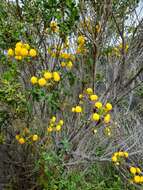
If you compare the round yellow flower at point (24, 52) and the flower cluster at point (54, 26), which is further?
the flower cluster at point (54, 26)

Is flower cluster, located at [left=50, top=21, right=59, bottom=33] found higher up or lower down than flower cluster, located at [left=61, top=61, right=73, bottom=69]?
higher up

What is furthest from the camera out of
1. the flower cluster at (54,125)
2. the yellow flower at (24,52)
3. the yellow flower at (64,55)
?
the yellow flower at (64,55)

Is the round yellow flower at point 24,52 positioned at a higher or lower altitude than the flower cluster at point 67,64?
lower

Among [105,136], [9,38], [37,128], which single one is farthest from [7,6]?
[105,136]

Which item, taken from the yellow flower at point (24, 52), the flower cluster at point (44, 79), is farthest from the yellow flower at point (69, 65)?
the yellow flower at point (24, 52)

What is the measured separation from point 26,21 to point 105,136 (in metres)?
1.47

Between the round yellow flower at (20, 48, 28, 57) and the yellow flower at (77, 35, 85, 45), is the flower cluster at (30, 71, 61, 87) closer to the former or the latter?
the round yellow flower at (20, 48, 28, 57)

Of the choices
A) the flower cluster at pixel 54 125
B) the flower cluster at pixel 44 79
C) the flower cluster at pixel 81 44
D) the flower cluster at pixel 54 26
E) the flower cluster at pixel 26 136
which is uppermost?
the flower cluster at pixel 54 26

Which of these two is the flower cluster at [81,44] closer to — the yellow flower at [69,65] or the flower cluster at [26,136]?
the yellow flower at [69,65]

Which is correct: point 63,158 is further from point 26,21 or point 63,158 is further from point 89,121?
point 26,21

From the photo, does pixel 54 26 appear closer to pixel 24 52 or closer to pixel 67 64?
pixel 67 64

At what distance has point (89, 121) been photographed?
9.09ft

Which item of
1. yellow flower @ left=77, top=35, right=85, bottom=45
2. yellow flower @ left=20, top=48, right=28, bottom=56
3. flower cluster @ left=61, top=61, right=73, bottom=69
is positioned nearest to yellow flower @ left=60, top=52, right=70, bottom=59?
flower cluster @ left=61, top=61, right=73, bottom=69

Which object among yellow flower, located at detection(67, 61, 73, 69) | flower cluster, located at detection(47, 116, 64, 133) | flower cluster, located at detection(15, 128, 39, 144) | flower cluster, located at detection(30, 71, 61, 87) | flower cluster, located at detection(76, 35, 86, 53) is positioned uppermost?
flower cluster, located at detection(76, 35, 86, 53)
